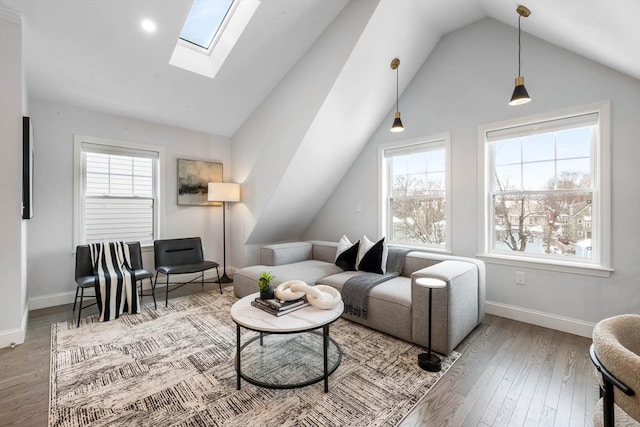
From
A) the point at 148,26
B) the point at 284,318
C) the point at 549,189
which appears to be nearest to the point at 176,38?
the point at 148,26

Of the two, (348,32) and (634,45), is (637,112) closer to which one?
(634,45)

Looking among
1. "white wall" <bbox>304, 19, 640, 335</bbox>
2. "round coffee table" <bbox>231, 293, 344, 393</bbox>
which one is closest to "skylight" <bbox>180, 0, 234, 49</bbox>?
"white wall" <bbox>304, 19, 640, 335</bbox>

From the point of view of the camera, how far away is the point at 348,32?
284 cm

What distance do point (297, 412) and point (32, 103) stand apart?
419cm

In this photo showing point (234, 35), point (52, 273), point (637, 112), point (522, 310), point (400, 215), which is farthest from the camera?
point (400, 215)

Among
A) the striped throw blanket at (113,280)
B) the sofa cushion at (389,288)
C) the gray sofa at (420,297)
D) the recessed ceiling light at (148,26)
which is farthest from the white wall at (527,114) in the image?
the striped throw blanket at (113,280)

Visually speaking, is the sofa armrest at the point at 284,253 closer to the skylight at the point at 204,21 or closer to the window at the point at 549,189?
the window at the point at 549,189

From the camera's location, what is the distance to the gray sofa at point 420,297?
2.22 meters

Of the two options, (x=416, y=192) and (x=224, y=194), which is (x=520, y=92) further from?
(x=224, y=194)

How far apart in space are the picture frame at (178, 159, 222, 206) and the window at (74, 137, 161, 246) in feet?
1.07

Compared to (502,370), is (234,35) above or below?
above

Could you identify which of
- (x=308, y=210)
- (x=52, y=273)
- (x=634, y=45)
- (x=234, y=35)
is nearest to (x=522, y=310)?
(x=634, y=45)

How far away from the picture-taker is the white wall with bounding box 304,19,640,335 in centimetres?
233

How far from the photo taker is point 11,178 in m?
2.40
